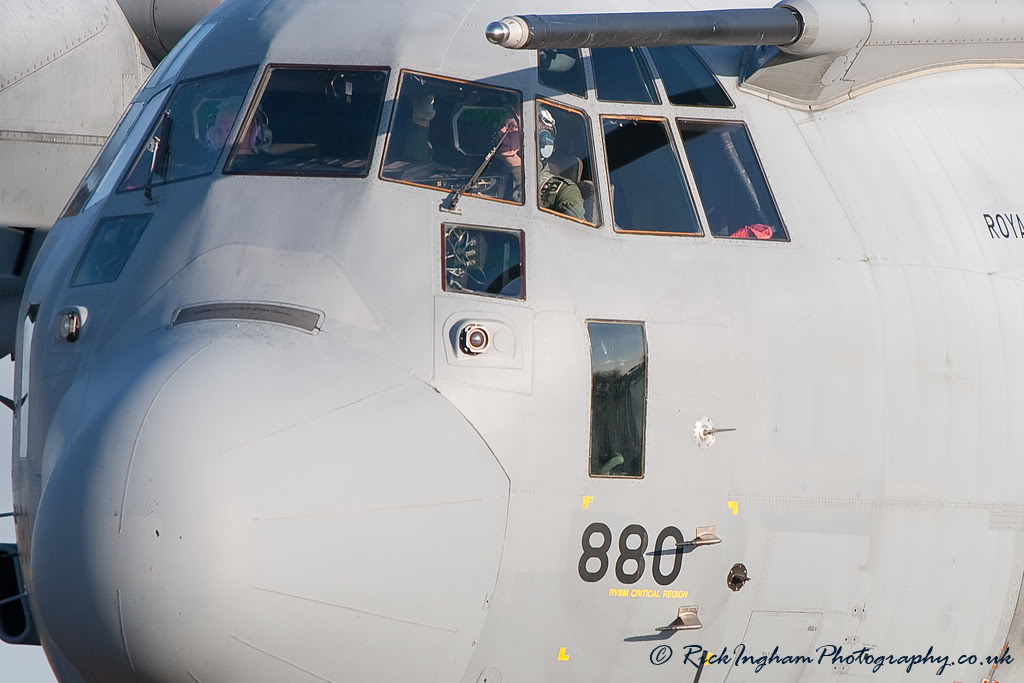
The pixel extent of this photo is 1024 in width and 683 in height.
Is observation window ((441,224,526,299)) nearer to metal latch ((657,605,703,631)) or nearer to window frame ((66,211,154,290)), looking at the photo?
window frame ((66,211,154,290))

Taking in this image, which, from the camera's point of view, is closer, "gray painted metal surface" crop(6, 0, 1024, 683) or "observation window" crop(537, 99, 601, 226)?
"gray painted metal surface" crop(6, 0, 1024, 683)

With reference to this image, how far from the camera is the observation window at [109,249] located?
301 inches

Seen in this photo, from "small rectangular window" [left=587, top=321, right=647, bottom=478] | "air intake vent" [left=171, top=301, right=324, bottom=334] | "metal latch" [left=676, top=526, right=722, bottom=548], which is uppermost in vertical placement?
"air intake vent" [left=171, top=301, right=324, bottom=334]

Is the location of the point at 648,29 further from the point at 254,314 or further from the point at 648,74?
the point at 254,314

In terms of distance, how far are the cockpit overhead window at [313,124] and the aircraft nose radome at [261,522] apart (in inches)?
47.4

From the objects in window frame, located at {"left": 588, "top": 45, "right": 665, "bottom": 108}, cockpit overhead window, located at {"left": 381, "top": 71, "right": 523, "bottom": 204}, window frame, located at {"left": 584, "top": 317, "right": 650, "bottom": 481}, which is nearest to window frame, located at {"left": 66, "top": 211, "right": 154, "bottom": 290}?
cockpit overhead window, located at {"left": 381, "top": 71, "right": 523, "bottom": 204}

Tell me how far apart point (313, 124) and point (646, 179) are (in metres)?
1.77

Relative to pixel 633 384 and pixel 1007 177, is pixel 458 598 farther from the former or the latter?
pixel 1007 177

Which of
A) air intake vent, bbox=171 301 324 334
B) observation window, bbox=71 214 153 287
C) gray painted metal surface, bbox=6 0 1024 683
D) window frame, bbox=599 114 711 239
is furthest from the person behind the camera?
window frame, bbox=599 114 711 239

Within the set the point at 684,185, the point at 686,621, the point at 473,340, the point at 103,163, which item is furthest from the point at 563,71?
the point at 686,621

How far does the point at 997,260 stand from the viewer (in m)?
8.78

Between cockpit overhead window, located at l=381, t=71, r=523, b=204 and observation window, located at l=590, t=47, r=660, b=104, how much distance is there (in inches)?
21.5

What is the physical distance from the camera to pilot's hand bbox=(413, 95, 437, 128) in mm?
7699

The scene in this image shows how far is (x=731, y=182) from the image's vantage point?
8188 millimetres
